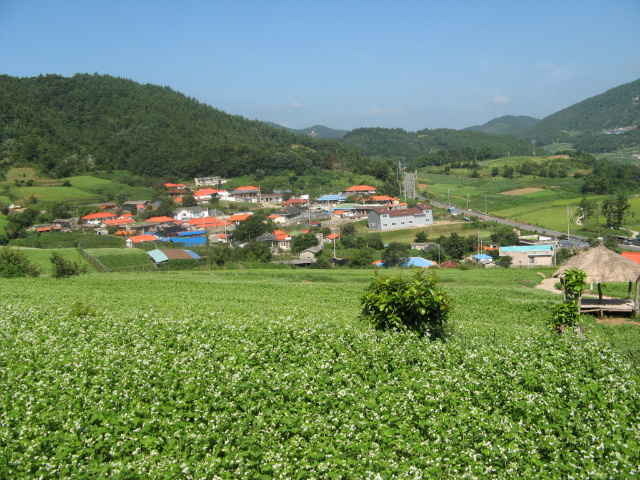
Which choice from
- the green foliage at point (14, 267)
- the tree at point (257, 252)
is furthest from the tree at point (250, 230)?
the green foliage at point (14, 267)

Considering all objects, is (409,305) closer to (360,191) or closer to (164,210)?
(164,210)

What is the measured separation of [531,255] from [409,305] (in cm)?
3347

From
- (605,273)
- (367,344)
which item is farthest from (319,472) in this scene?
(605,273)

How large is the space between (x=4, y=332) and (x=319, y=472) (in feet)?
25.1

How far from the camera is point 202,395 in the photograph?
708 centimetres

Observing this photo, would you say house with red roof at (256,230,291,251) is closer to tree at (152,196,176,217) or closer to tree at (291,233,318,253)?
tree at (291,233,318,253)

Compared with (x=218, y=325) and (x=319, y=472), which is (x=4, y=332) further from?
(x=319, y=472)

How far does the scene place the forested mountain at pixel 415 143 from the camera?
164350 millimetres

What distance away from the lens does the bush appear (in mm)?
9688

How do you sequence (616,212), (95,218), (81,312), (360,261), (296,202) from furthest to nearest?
(296,202)
(95,218)
(616,212)
(360,261)
(81,312)

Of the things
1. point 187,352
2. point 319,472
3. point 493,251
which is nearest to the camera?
point 319,472

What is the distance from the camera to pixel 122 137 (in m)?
89.4

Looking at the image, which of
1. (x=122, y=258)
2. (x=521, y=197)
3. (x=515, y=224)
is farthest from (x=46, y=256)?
(x=521, y=197)

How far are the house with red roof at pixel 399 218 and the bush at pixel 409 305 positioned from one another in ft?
151
